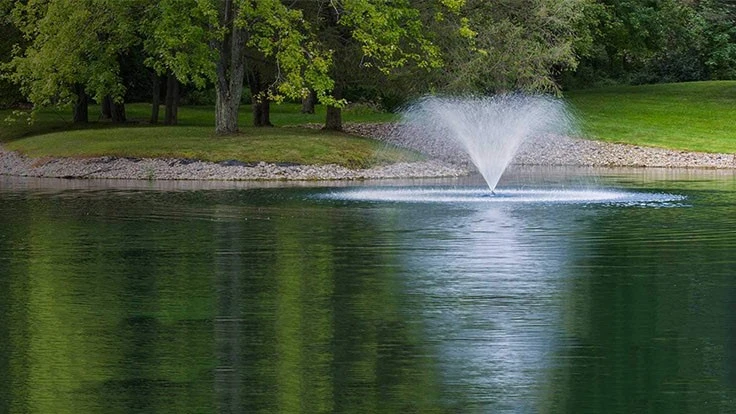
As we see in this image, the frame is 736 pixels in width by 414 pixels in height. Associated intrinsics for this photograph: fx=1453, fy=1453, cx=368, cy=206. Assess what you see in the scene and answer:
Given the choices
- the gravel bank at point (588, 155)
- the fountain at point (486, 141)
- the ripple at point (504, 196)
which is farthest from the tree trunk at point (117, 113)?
the ripple at point (504, 196)

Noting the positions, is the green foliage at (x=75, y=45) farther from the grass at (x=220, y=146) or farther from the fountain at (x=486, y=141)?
the fountain at (x=486, y=141)

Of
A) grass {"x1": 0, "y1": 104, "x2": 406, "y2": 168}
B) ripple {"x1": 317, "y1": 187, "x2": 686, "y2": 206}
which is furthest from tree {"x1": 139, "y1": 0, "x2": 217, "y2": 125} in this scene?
ripple {"x1": 317, "y1": 187, "x2": 686, "y2": 206}

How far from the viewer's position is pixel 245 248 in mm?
18734

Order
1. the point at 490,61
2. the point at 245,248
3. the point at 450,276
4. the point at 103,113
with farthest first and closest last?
1. the point at 103,113
2. the point at 490,61
3. the point at 245,248
4. the point at 450,276

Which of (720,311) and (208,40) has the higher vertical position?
(208,40)

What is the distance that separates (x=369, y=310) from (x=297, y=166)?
23.2 meters

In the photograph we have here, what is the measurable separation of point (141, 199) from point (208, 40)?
13.1m

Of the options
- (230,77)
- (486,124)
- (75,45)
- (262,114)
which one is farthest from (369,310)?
(262,114)

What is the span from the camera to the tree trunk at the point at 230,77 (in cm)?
4053

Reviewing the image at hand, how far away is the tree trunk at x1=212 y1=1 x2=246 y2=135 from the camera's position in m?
40.5

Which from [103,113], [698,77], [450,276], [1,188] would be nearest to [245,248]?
[450,276]

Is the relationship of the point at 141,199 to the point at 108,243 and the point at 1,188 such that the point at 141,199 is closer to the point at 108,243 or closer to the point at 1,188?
the point at 1,188

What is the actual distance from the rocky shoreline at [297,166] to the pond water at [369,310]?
10551mm

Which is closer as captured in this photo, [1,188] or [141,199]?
[141,199]
